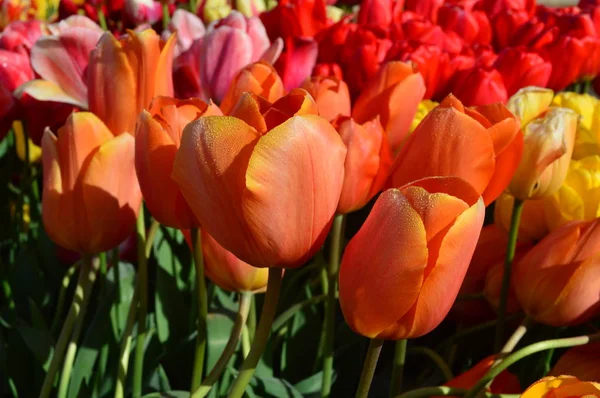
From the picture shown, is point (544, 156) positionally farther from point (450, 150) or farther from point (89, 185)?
point (89, 185)

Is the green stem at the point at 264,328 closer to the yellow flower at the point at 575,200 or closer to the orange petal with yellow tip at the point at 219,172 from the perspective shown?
the orange petal with yellow tip at the point at 219,172

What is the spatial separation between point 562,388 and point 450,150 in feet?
0.56

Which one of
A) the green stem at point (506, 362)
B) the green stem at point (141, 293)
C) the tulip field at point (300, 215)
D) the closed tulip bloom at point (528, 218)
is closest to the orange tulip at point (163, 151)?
the tulip field at point (300, 215)

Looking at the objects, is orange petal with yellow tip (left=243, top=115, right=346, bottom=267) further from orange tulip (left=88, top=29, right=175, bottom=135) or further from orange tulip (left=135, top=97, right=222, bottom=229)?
orange tulip (left=88, top=29, right=175, bottom=135)

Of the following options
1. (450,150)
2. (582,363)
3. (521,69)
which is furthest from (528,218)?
(521,69)

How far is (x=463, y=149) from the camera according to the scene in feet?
1.59

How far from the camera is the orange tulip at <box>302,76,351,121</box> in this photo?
67cm

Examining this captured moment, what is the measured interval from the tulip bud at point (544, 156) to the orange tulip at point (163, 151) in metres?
0.28

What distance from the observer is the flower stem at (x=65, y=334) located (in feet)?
1.91

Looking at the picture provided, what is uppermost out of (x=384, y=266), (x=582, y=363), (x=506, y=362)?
(x=384, y=266)

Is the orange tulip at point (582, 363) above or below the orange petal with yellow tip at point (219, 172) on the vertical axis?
below

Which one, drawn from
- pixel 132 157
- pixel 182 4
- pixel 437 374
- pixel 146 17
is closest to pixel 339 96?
pixel 132 157

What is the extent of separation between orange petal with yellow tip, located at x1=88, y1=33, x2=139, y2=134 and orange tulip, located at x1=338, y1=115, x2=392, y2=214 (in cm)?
19

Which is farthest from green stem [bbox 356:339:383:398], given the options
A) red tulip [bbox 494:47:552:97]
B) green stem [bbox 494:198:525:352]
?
red tulip [bbox 494:47:552:97]
